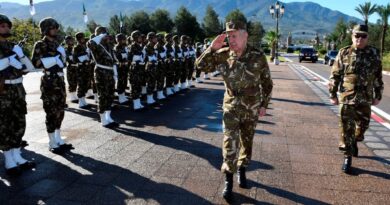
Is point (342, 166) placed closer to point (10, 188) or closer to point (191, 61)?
point (10, 188)

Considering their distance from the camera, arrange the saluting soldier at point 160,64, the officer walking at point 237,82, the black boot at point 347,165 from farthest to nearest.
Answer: the saluting soldier at point 160,64 < the black boot at point 347,165 < the officer walking at point 237,82

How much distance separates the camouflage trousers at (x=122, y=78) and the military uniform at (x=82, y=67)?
0.83 metres

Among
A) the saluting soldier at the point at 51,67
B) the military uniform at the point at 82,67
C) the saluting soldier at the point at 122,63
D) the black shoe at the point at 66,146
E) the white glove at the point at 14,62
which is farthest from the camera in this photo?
the military uniform at the point at 82,67

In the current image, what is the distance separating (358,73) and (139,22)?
7205 cm

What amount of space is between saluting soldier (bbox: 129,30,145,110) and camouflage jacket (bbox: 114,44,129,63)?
0.57 m

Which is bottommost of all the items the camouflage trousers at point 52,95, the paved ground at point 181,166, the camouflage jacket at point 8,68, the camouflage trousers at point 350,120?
the paved ground at point 181,166

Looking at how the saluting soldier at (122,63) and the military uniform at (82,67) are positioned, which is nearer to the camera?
the saluting soldier at (122,63)

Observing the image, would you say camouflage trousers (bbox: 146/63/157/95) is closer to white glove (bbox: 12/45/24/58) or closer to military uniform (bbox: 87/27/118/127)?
military uniform (bbox: 87/27/118/127)

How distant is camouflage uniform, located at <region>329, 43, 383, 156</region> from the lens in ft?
17.4

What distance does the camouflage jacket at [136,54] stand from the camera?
10.1 metres

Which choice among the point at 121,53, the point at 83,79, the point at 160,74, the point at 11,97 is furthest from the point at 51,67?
the point at 160,74

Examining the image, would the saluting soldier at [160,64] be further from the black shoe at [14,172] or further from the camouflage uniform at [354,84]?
the camouflage uniform at [354,84]

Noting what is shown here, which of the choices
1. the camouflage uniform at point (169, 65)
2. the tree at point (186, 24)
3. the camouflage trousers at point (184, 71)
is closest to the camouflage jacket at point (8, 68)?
the camouflage uniform at point (169, 65)

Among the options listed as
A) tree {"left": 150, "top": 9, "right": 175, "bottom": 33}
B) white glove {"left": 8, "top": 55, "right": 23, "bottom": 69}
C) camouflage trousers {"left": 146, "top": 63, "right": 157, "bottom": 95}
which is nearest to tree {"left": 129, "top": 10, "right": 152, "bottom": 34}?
tree {"left": 150, "top": 9, "right": 175, "bottom": 33}
